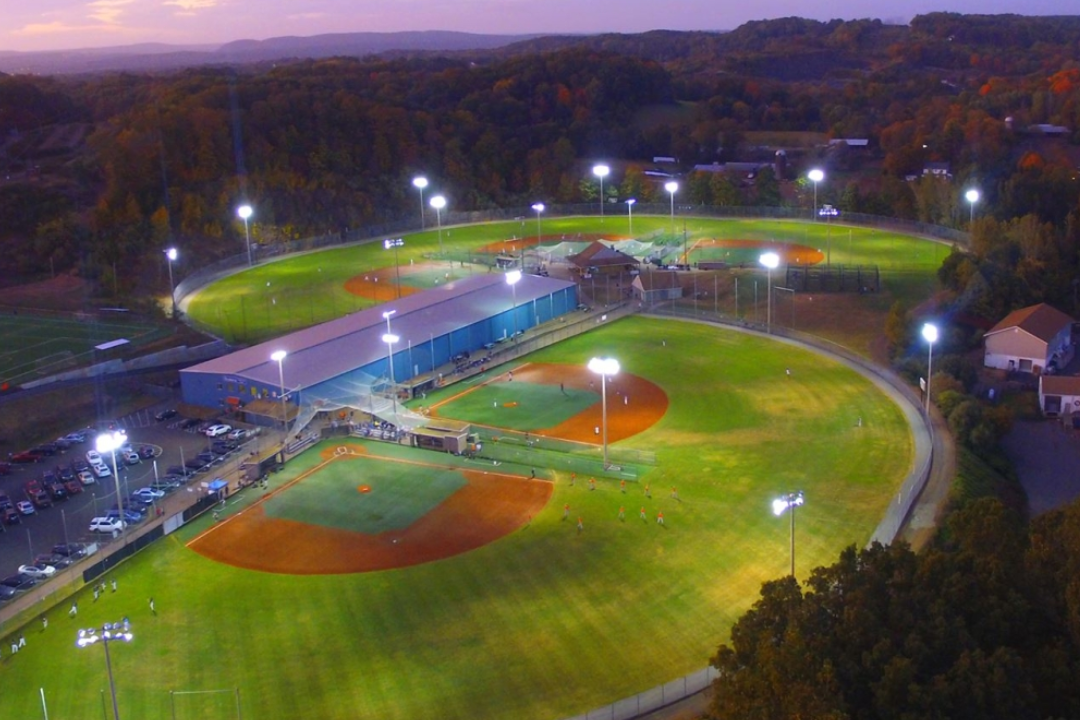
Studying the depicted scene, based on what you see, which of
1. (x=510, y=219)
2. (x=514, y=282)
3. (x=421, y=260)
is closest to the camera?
(x=514, y=282)

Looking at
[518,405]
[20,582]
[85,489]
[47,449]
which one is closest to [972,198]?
[518,405]

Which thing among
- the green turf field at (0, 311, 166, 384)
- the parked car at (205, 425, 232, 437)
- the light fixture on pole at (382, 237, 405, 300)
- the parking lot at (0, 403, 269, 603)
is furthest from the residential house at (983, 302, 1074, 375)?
the green turf field at (0, 311, 166, 384)

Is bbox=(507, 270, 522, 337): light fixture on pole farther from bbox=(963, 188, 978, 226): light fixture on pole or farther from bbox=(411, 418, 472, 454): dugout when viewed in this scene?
bbox=(963, 188, 978, 226): light fixture on pole

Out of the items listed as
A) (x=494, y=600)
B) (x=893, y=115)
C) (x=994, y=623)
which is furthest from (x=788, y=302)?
(x=893, y=115)

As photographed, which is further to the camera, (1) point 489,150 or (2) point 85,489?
(1) point 489,150

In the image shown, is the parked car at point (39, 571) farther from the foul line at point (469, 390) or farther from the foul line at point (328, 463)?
the foul line at point (469, 390)

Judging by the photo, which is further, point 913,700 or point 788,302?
point 788,302

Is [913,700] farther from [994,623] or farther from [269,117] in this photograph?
[269,117]

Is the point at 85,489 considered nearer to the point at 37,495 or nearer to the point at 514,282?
the point at 37,495
